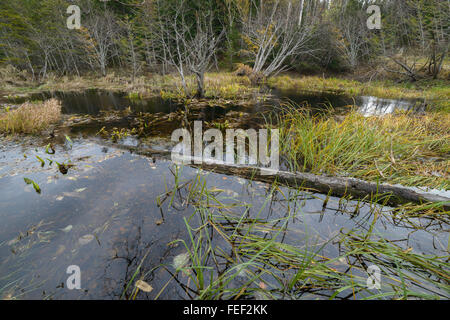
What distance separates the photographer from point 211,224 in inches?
78.9

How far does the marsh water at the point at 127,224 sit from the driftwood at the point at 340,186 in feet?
0.42

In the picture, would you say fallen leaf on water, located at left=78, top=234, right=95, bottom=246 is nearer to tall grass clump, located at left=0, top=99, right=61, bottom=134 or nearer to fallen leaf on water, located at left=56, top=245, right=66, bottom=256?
fallen leaf on water, located at left=56, top=245, right=66, bottom=256

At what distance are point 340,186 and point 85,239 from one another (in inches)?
120

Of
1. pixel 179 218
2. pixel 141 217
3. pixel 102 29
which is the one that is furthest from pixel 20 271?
pixel 102 29

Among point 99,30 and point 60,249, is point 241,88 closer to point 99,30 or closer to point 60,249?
point 60,249

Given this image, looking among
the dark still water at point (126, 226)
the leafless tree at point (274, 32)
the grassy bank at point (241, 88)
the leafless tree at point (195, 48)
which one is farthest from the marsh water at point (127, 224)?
the leafless tree at point (274, 32)

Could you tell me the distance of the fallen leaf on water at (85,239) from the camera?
180 cm

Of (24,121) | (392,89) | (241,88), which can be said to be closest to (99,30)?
(241,88)

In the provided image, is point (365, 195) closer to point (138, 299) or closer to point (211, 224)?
point (211, 224)

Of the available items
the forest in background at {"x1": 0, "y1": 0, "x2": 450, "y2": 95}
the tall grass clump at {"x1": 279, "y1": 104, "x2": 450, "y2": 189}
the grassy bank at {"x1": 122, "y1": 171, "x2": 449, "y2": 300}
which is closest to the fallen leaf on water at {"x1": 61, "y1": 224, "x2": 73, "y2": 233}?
the grassy bank at {"x1": 122, "y1": 171, "x2": 449, "y2": 300}

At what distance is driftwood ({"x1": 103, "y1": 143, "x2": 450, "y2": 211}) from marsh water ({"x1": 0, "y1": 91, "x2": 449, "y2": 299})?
13 cm

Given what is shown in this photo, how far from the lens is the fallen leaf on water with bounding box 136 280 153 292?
1.42 m

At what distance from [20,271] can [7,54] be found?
3101 centimetres

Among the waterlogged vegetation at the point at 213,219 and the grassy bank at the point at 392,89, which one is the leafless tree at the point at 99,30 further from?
the waterlogged vegetation at the point at 213,219
